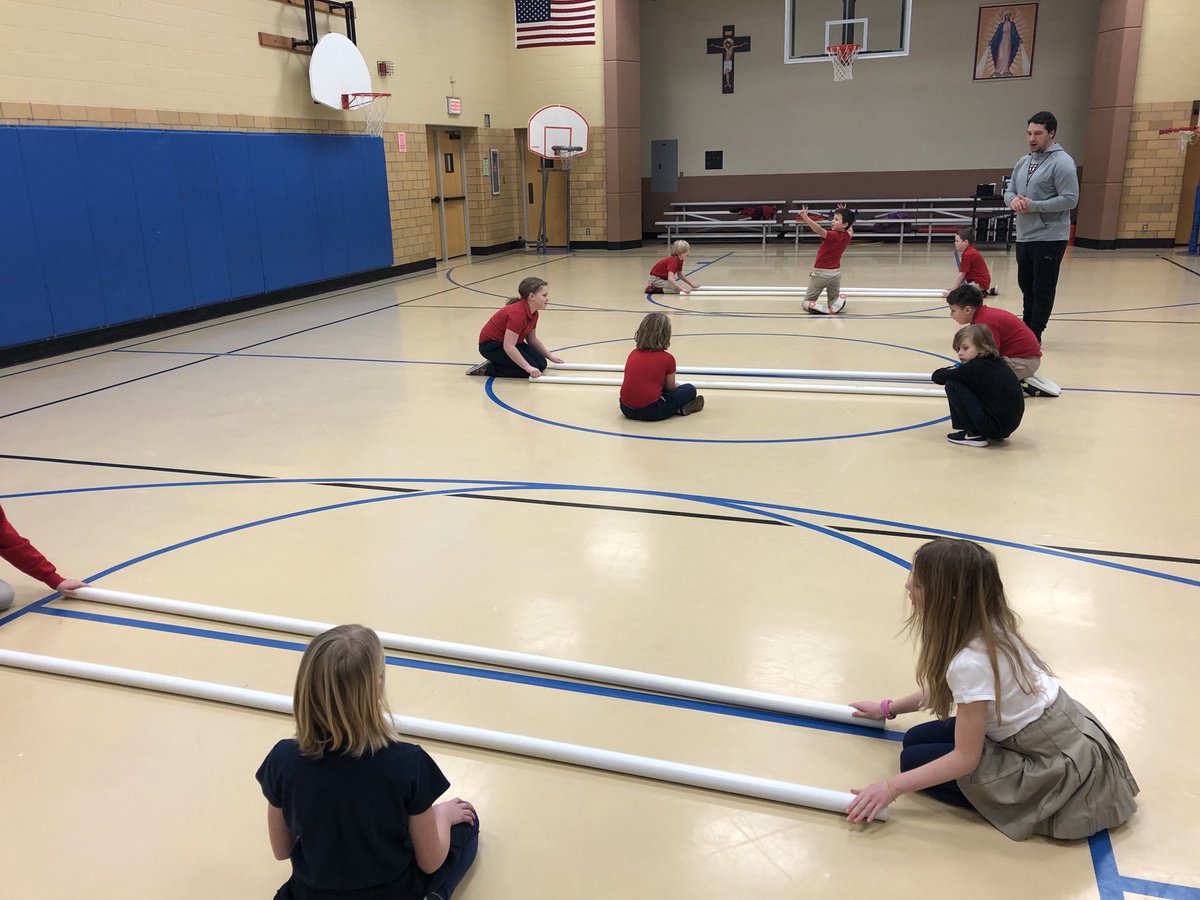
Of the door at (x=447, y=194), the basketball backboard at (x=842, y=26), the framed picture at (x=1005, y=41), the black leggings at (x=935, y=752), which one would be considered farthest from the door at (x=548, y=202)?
the black leggings at (x=935, y=752)

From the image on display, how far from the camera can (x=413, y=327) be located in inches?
399

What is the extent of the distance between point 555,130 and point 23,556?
1579 cm

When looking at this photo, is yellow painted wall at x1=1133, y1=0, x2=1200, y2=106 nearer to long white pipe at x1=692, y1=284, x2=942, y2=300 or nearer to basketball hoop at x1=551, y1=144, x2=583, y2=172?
long white pipe at x1=692, y1=284, x2=942, y2=300

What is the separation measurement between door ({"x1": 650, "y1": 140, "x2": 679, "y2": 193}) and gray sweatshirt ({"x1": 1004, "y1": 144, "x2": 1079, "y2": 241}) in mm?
13592

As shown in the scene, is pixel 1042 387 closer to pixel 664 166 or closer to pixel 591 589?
pixel 591 589

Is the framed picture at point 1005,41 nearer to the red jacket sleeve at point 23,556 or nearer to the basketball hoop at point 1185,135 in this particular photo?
the basketball hoop at point 1185,135

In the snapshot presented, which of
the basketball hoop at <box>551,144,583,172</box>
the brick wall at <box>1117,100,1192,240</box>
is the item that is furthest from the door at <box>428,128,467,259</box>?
the brick wall at <box>1117,100,1192,240</box>

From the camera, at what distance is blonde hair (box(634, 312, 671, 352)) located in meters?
5.88

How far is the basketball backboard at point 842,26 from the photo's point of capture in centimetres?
1738

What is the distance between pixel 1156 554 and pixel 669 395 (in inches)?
122

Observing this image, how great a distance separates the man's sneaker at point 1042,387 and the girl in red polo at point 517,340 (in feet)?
12.1

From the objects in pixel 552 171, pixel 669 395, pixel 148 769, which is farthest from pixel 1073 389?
pixel 552 171

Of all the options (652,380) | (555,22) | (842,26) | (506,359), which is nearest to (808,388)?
(652,380)

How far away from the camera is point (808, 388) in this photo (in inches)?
264
